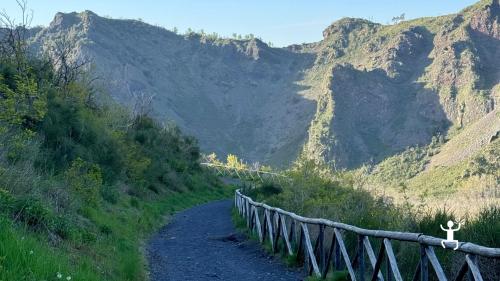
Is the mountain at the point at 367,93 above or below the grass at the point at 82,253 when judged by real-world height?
above

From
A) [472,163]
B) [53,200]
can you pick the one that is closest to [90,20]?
[472,163]

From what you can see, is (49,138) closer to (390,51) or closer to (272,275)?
(272,275)

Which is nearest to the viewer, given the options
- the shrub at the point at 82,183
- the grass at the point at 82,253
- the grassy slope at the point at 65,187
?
the grass at the point at 82,253

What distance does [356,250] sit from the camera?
874cm

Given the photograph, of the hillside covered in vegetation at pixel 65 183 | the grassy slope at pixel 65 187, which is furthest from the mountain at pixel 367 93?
the grassy slope at pixel 65 187

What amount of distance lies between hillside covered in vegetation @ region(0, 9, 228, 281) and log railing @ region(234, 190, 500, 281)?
3348mm

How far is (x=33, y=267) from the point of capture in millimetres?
6023

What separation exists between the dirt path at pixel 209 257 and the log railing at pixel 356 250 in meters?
0.53

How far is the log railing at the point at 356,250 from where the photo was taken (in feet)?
18.2

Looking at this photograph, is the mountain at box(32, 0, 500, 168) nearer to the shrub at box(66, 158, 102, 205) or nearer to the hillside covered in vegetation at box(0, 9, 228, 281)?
the hillside covered in vegetation at box(0, 9, 228, 281)

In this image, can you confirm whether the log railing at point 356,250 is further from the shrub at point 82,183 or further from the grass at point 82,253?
the shrub at point 82,183

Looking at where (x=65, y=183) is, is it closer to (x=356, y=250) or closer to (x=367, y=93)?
(x=356, y=250)

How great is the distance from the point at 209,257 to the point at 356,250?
631 cm

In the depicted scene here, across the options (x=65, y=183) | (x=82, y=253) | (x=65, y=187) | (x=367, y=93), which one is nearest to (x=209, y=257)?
(x=65, y=187)
